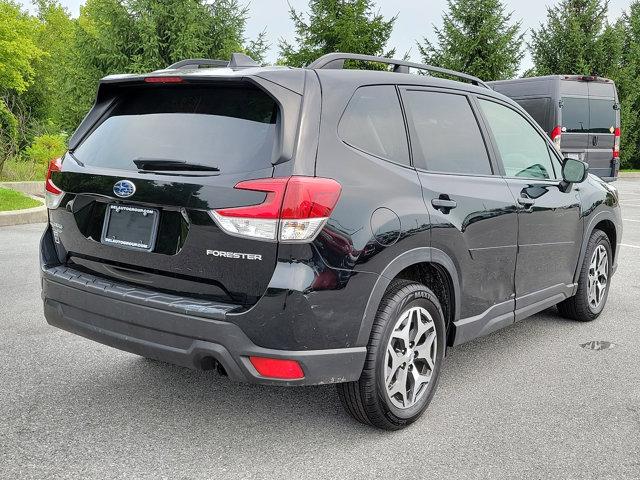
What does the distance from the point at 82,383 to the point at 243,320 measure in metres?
1.63

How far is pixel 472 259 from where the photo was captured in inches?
156

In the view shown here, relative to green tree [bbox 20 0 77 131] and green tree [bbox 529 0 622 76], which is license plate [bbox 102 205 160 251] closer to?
green tree [bbox 20 0 77 131]

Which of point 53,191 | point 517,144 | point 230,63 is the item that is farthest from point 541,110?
point 53,191

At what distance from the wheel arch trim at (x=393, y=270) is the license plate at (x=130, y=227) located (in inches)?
40.7

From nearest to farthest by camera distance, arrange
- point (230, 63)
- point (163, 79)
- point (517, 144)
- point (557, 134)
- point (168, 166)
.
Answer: point (168, 166) → point (163, 79) → point (230, 63) → point (517, 144) → point (557, 134)

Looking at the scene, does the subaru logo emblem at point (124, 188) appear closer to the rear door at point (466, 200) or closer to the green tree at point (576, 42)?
the rear door at point (466, 200)

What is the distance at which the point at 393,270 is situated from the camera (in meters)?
3.30

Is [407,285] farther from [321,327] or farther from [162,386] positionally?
[162,386]

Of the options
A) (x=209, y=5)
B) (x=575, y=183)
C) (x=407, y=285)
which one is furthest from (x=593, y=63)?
(x=407, y=285)

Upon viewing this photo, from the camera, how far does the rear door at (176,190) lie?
302cm

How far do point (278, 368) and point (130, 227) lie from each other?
984 millimetres

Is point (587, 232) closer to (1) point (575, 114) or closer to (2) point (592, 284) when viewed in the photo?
(2) point (592, 284)

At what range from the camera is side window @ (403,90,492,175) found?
378 centimetres

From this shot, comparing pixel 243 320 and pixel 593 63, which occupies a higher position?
pixel 593 63
